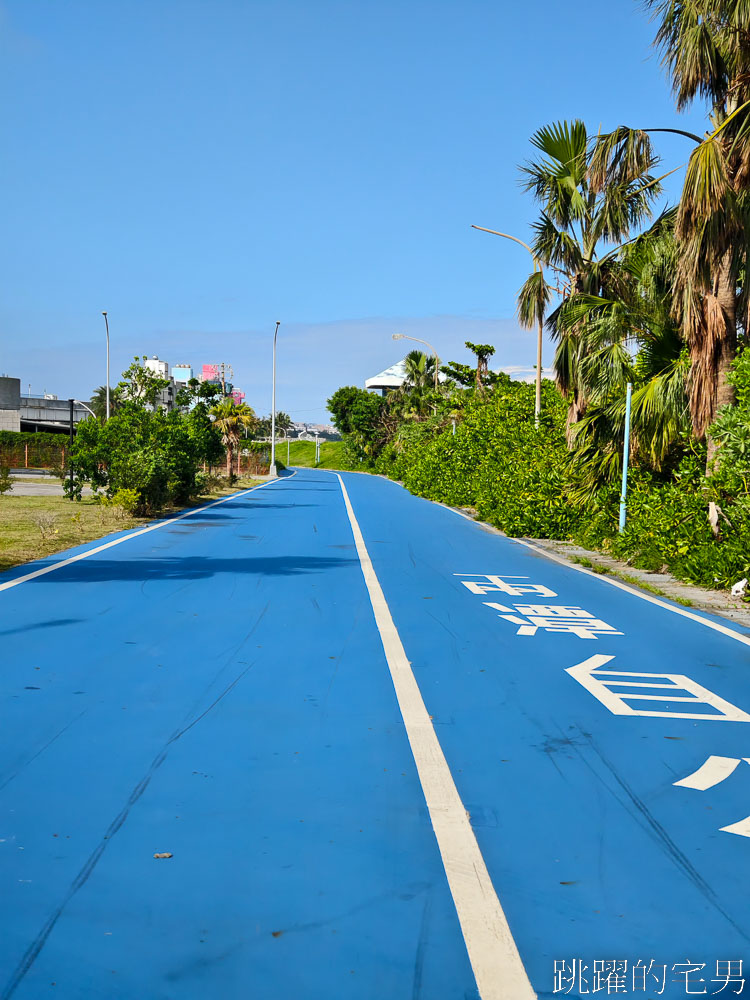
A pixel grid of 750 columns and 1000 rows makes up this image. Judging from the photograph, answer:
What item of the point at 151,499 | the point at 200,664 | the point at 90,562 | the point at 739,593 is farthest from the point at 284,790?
the point at 151,499

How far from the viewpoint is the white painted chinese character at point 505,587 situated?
40.2 ft

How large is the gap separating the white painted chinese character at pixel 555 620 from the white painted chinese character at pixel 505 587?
963mm

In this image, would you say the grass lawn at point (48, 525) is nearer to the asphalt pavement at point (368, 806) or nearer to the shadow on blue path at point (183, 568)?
the shadow on blue path at point (183, 568)

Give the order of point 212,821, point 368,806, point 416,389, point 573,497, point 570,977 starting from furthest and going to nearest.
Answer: point 416,389 < point 573,497 < point 368,806 < point 212,821 < point 570,977

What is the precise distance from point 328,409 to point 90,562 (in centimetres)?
9538

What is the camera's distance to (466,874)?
3959mm

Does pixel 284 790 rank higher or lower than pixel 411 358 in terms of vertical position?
lower

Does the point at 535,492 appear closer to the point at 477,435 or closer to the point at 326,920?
the point at 477,435

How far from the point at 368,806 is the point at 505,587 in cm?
828

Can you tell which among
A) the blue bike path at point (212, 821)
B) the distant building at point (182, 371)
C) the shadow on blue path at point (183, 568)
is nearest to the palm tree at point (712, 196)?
the shadow on blue path at point (183, 568)

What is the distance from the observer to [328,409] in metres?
109

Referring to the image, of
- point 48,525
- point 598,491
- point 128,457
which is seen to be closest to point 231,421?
point 128,457

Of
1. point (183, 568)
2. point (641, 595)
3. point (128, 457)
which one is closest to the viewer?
point (641, 595)

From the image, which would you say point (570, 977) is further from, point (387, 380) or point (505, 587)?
point (387, 380)
